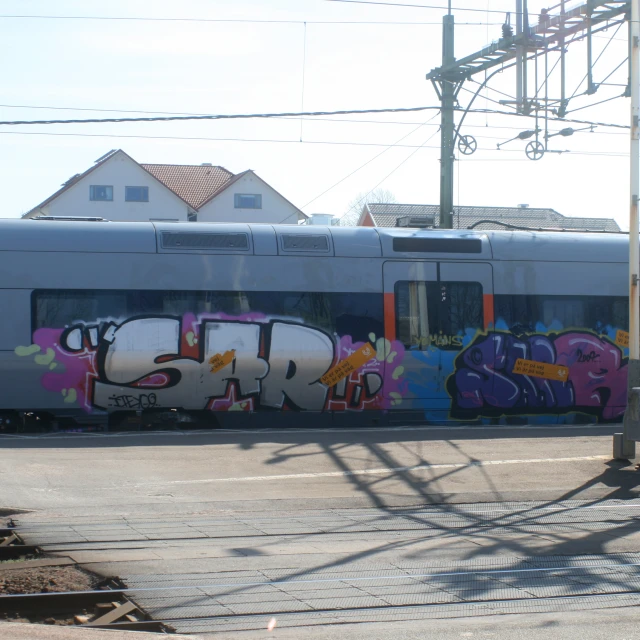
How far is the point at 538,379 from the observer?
1447 centimetres

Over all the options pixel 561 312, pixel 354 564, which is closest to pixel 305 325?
pixel 561 312

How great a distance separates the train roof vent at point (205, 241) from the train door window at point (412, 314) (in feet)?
8.49

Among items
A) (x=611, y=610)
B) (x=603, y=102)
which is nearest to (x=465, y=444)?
(x=611, y=610)

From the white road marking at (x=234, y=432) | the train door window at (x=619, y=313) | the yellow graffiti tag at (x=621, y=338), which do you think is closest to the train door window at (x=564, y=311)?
the train door window at (x=619, y=313)

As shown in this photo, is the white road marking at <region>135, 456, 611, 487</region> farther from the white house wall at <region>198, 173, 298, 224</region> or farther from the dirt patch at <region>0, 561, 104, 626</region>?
the white house wall at <region>198, 173, 298, 224</region>

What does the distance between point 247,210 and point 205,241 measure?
44.6 metres

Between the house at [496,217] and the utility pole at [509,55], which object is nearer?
the utility pole at [509,55]

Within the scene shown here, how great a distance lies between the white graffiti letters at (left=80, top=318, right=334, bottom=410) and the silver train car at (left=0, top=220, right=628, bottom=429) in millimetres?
21

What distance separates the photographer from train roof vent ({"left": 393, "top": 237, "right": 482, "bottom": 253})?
14.1m

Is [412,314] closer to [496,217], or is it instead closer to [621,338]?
[621,338]

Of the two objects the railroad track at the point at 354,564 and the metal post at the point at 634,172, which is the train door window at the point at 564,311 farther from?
the railroad track at the point at 354,564

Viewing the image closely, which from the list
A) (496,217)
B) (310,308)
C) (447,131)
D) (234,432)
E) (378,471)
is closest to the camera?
(378,471)

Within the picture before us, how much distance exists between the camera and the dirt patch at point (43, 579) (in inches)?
217

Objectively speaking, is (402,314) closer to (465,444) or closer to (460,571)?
(465,444)
